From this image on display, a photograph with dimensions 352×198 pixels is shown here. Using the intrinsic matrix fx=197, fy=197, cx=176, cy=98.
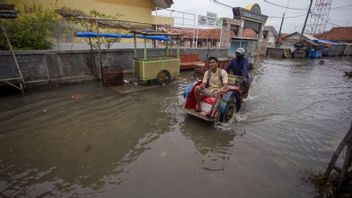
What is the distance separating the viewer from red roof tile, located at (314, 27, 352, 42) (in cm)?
4692

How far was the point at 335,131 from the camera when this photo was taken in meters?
5.79

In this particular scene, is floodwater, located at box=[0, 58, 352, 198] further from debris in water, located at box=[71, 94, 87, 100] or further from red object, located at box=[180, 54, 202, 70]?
red object, located at box=[180, 54, 202, 70]

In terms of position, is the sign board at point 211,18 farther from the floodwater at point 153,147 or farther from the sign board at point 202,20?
the floodwater at point 153,147

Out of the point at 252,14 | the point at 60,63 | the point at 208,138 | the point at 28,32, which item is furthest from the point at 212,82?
the point at 252,14

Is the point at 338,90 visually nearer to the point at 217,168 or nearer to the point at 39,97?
the point at 217,168

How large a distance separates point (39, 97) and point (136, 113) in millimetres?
4136

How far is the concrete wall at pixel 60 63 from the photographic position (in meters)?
7.92

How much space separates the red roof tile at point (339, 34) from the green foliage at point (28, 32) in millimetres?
60406

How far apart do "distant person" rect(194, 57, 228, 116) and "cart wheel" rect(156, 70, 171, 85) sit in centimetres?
446

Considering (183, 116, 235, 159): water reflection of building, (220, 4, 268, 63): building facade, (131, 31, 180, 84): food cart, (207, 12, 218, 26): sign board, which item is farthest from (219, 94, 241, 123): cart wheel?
(207, 12, 218, 26): sign board

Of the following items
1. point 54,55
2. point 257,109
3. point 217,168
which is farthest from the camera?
point 54,55

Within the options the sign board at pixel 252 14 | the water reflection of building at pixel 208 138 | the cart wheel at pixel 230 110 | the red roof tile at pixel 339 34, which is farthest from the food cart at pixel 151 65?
the red roof tile at pixel 339 34

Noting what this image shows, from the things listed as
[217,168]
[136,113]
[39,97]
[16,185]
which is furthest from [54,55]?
[217,168]

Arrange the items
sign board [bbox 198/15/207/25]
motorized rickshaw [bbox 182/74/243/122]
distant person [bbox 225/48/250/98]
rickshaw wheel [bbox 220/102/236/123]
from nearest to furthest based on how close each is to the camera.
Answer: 1. motorized rickshaw [bbox 182/74/243/122]
2. rickshaw wheel [bbox 220/102/236/123]
3. distant person [bbox 225/48/250/98]
4. sign board [bbox 198/15/207/25]
